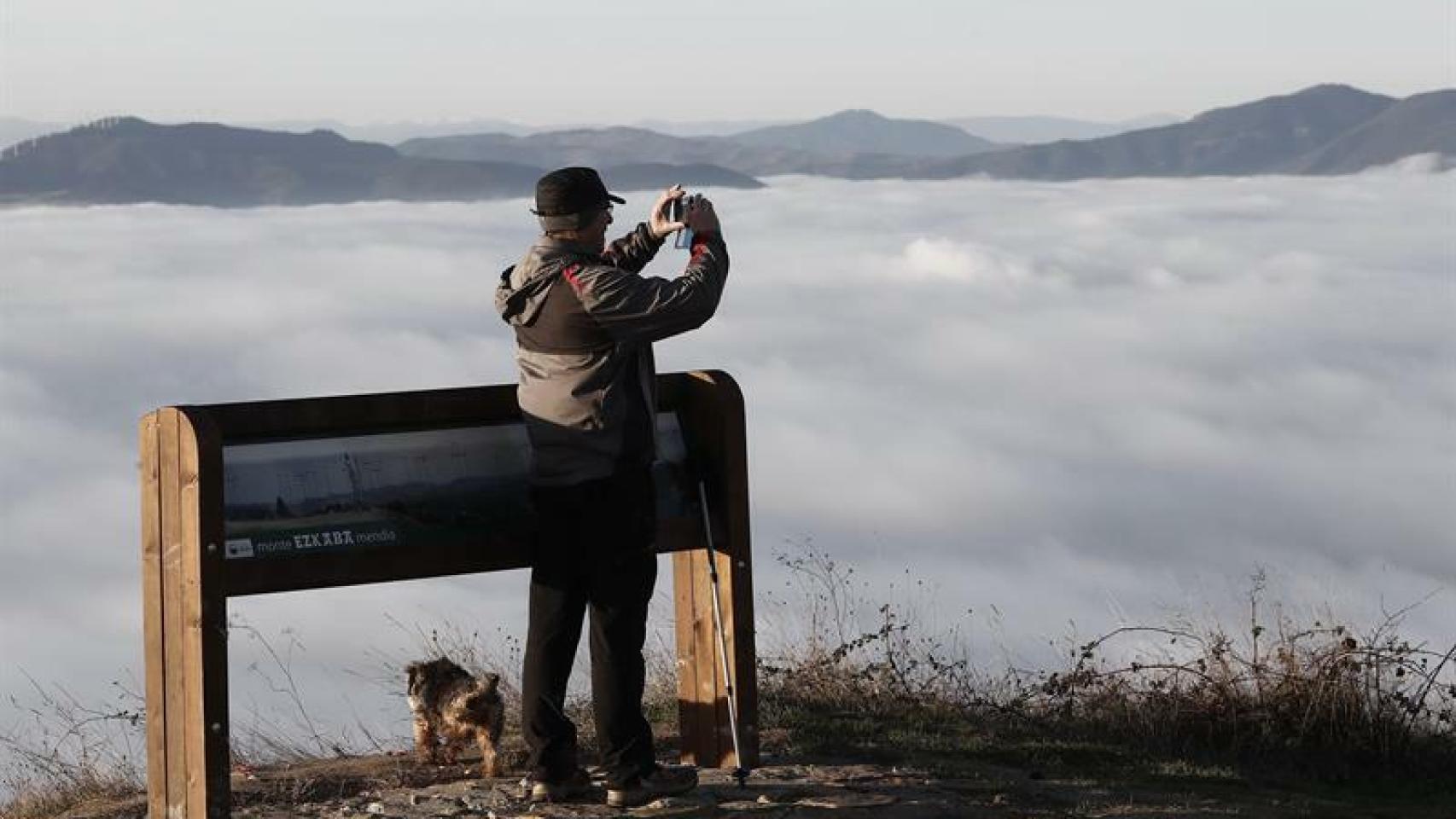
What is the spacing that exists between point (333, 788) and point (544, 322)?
193 cm

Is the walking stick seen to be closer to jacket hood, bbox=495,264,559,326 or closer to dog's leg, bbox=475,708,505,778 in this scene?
dog's leg, bbox=475,708,505,778

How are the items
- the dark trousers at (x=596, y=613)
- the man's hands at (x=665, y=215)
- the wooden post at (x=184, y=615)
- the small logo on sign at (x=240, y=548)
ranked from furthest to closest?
the man's hands at (x=665, y=215) < the dark trousers at (x=596, y=613) < the small logo on sign at (x=240, y=548) < the wooden post at (x=184, y=615)

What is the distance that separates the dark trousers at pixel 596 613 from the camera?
6816 mm

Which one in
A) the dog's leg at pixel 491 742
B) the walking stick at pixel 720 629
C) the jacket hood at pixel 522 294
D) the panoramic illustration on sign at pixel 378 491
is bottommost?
the dog's leg at pixel 491 742

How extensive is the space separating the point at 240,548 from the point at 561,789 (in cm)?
129

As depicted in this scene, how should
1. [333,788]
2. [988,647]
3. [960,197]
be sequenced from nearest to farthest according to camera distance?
[333,788] < [988,647] < [960,197]

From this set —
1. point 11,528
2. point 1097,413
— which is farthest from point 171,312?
point 1097,413

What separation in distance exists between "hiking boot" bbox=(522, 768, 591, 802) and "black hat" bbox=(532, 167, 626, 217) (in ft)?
5.86

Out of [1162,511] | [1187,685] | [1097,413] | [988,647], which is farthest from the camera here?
[1097,413]

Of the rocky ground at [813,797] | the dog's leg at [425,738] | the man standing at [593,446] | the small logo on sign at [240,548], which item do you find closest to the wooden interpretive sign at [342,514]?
the small logo on sign at [240,548]

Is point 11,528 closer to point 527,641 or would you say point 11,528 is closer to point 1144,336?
point 1144,336

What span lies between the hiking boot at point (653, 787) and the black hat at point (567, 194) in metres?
1.79

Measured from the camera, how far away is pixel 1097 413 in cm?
15112

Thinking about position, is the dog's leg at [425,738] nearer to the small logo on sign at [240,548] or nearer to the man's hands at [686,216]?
the small logo on sign at [240,548]
